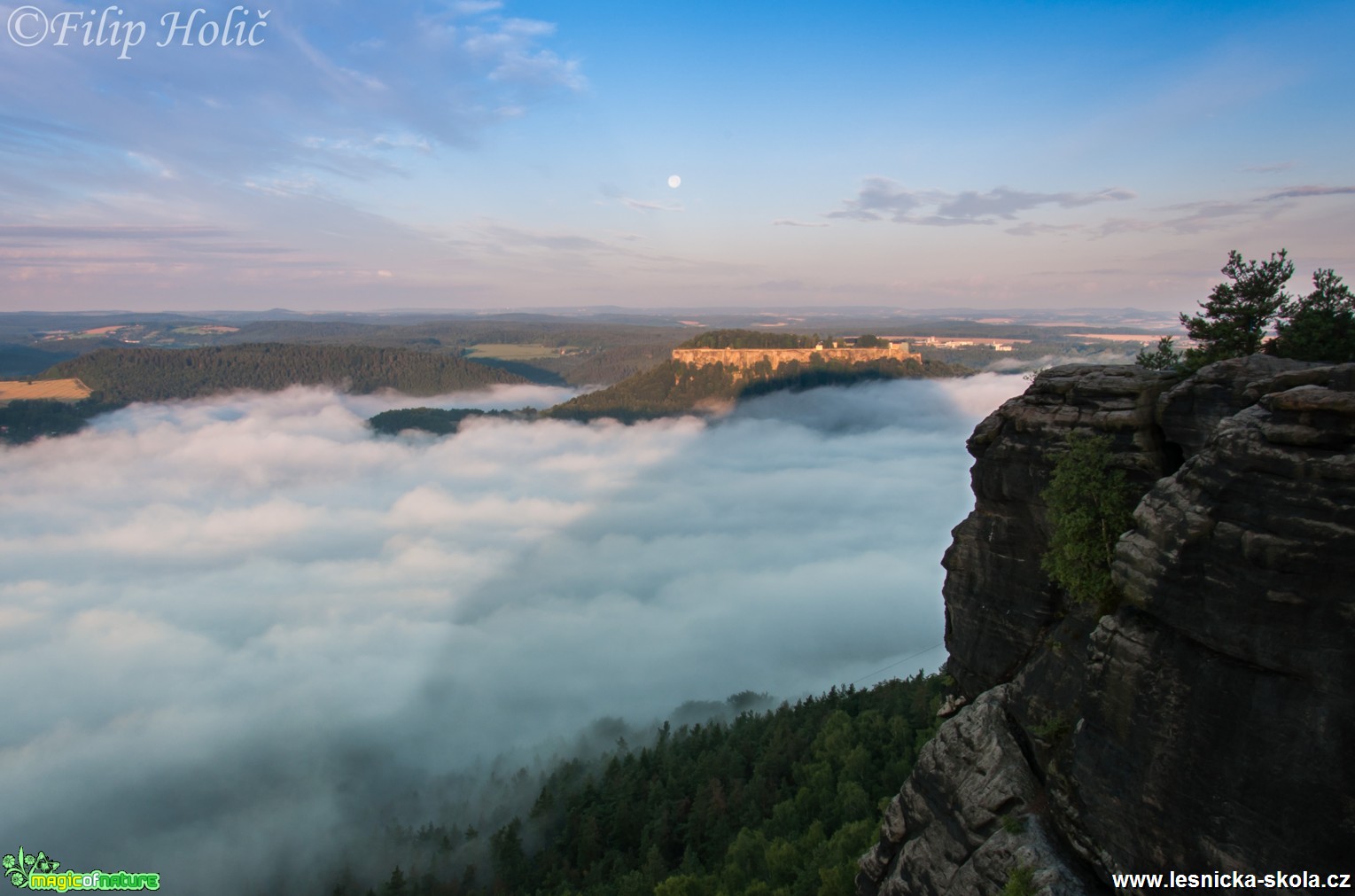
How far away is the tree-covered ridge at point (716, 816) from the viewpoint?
46594 mm

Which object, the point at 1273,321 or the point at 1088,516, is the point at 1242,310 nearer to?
the point at 1273,321

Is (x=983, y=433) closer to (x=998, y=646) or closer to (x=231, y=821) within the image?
(x=998, y=646)

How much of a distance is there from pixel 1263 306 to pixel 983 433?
14.7m

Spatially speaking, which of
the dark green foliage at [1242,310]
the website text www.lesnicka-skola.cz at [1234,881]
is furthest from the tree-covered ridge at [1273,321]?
the website text www.lesnicka-skola.cz at [1234,881]

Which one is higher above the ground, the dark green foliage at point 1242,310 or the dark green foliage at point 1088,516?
the dark green foliage at point 1242,310

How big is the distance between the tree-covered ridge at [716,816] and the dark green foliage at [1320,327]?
34.3 meters

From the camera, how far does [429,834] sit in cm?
8925

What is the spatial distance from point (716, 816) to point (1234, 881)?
2124 inches

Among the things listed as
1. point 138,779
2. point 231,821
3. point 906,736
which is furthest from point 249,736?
point 906,736

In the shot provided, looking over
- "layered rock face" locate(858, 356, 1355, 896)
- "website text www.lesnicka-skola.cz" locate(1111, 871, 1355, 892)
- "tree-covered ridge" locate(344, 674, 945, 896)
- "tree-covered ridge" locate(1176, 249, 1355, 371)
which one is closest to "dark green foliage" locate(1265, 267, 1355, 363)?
"tree-covered ridge" locate(1176, 249, 1355, 371)

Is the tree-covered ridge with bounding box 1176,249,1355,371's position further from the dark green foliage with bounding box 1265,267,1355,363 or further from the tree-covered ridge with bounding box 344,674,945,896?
the tree-covered ridge with bounding box 344,674,945,896

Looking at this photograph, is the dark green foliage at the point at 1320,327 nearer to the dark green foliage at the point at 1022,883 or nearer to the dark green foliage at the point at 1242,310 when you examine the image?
the dark green foliage at the point at 1242,310

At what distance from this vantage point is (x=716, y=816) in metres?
61.8

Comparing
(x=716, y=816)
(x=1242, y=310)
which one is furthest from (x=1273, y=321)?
(x=716, y=816)
